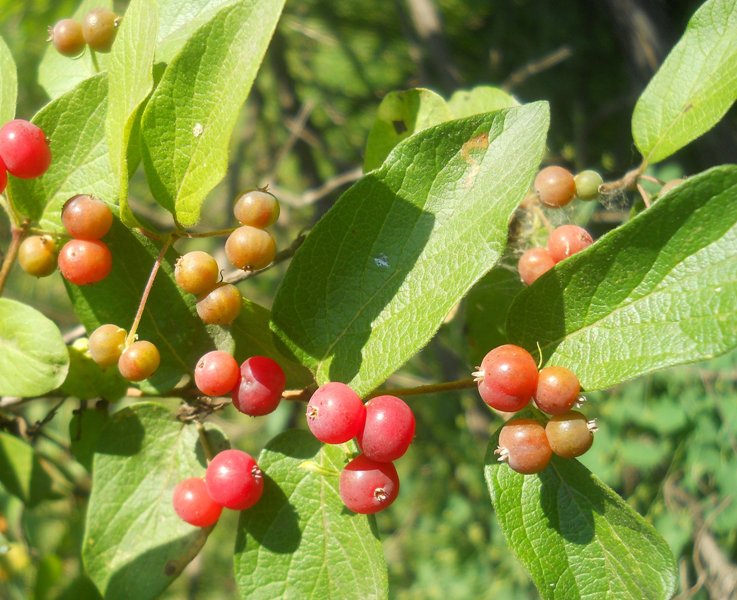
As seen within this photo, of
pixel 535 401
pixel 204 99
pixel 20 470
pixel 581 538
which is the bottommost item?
pixel 20 470

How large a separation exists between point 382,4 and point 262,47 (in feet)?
13.0

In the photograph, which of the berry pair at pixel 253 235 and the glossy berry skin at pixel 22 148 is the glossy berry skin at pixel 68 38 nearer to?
the glossy berry skin at pixel 22 148

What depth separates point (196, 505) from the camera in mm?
1230

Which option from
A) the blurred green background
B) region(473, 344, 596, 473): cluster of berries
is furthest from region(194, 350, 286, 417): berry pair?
the blurred green background

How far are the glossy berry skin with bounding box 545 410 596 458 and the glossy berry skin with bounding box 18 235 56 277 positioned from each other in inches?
34.4

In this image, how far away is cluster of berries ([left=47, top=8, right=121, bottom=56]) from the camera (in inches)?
56.8

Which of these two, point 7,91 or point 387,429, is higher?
point 7,91

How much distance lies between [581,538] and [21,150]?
3.54 feet

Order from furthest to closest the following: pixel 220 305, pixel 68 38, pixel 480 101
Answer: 1. pixel 480 101
2. pixel 68 38
3. pixel 220 305

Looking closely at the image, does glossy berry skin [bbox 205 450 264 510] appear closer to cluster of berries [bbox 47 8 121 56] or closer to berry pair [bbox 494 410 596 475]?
berry pair [bbox 494 410 596 475]

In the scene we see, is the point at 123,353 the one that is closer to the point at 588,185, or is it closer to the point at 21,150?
the point at 21,150

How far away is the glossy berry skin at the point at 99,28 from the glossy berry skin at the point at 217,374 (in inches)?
28.7

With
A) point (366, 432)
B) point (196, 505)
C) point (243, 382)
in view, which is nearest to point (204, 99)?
point (243, 382)

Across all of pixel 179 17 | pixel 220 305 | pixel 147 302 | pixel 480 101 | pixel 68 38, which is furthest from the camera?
pixel 480 101
